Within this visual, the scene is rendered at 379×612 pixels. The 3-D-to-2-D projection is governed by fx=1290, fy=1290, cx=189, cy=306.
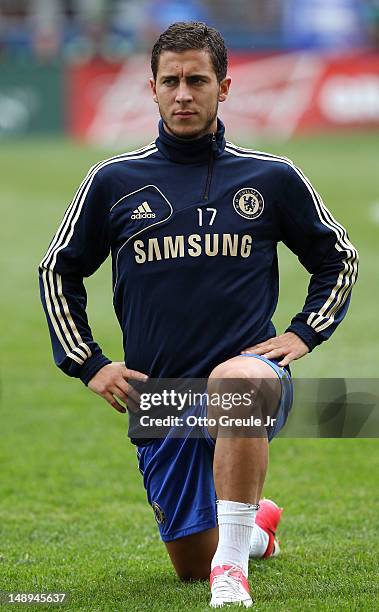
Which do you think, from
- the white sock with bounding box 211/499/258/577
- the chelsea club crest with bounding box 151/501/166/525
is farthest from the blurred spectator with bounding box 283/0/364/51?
the white sock with bounding box 211/499/258/577

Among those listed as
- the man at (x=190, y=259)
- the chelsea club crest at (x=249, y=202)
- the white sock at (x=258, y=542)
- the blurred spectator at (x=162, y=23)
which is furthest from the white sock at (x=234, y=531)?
the blurred spectator at (x=162, y=23)

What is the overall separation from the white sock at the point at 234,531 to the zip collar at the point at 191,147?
1154 millimetres

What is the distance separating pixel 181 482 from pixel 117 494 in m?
1.72

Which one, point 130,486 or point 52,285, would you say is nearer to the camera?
point 52,285

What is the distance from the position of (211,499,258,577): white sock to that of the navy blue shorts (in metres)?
0.27

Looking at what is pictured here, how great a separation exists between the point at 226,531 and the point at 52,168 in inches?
696

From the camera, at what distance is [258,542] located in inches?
186

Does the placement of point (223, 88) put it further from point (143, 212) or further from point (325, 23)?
point (325, 23)

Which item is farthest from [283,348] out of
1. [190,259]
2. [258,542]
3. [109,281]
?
[109,281]

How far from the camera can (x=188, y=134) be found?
427 centimetres

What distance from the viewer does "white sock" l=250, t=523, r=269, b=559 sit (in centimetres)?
471

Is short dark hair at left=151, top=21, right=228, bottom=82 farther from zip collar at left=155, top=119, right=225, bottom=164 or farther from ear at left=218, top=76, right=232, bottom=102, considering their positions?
zip collar at left=155, top=119, right=225, bottom=164

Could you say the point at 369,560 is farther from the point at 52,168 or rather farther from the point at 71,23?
the point at 71,23

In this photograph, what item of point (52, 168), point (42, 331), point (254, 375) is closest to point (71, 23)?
point (52, 168)
